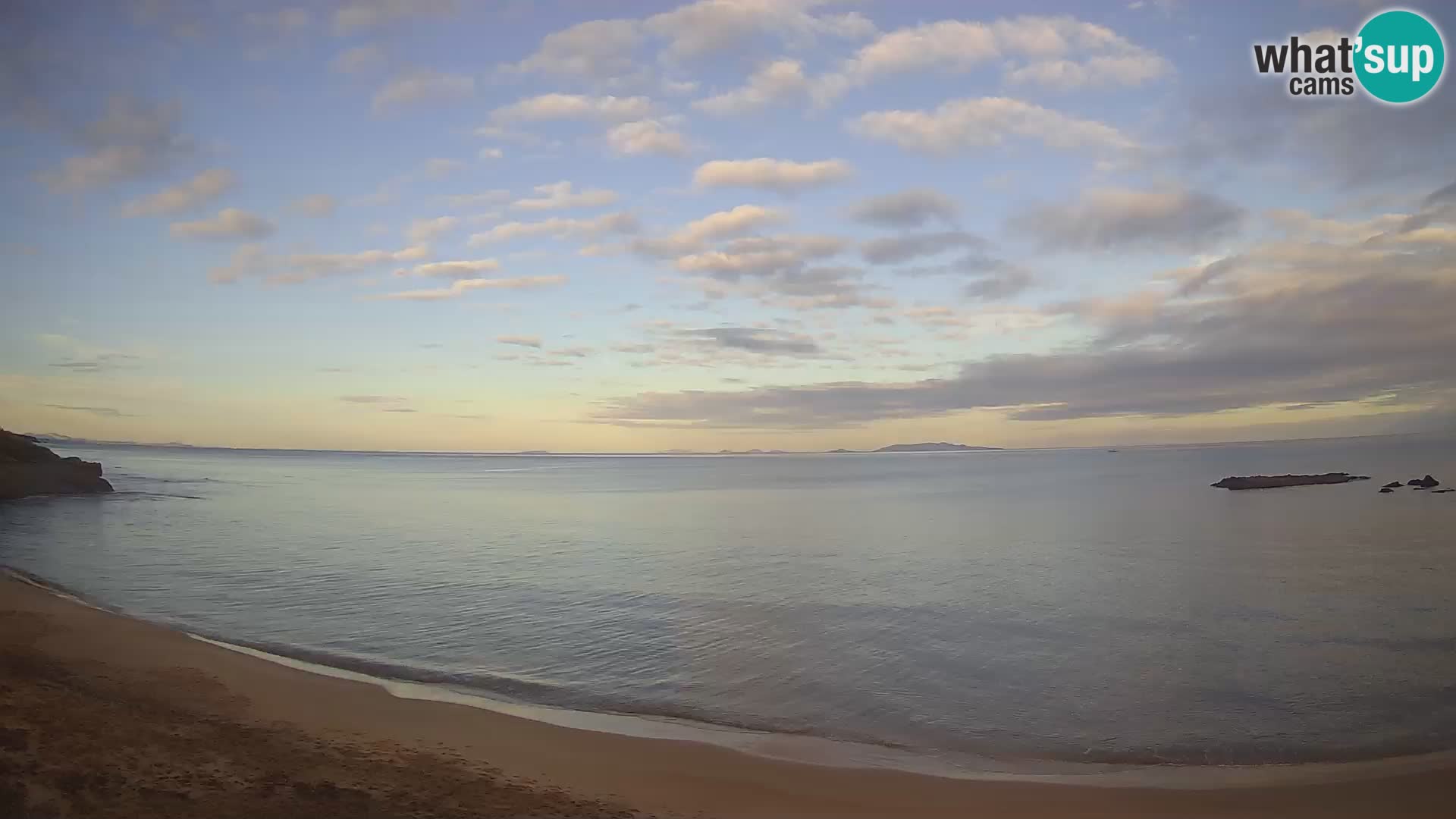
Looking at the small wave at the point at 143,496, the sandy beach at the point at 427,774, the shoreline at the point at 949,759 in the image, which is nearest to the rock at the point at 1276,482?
the shoreline at the point at 949,759

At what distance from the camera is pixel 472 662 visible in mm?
16562

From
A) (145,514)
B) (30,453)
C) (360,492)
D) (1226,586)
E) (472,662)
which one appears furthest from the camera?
(360,492)

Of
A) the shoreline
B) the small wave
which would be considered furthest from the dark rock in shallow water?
the shoreline

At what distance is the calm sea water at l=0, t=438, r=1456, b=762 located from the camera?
13317 millimetres

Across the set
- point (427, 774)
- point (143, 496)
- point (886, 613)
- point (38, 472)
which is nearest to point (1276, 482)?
point (886, 613)

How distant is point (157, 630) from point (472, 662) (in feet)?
26.4

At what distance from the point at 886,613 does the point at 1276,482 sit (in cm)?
7147

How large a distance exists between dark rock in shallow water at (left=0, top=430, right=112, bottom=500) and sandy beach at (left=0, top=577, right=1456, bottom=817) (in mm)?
56951

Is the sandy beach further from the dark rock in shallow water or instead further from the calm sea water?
the dark rock in shallow water

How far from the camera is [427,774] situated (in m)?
9.55

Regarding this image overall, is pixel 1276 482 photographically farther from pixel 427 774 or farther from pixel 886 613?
pixel 427 774

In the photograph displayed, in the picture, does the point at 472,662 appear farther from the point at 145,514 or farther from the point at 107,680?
the point at 145,514

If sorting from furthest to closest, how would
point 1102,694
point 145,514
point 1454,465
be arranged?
point 1454,465, point 145,514, point 1102,694

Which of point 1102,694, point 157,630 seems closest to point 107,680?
point 157,630
